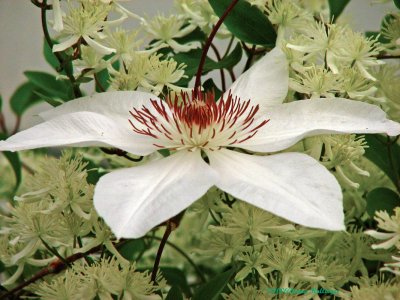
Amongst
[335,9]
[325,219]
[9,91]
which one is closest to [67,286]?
[325,219]

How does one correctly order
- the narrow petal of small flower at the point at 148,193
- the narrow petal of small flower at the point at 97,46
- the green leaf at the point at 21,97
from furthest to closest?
the green leaf at the point at 21,97, the narrow petal of small flower at the point at 97,46, the narrow petal of small flower at the point at 148,193

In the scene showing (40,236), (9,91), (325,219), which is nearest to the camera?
(325,219)

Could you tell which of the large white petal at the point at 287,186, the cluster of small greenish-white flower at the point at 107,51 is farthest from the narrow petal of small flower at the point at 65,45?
the large white petal at the point at 287,186

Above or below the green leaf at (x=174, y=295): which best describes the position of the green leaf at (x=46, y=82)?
above

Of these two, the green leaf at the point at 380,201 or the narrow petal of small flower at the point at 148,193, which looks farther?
the green leaf at the point at 380,201

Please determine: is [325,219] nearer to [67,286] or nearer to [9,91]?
[67,286]

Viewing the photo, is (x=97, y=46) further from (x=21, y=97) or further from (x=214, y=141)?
(x=21, y=97)

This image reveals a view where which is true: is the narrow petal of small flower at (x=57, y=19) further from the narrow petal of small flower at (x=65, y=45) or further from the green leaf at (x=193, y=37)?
the green leaf at (x=193, y=37)
